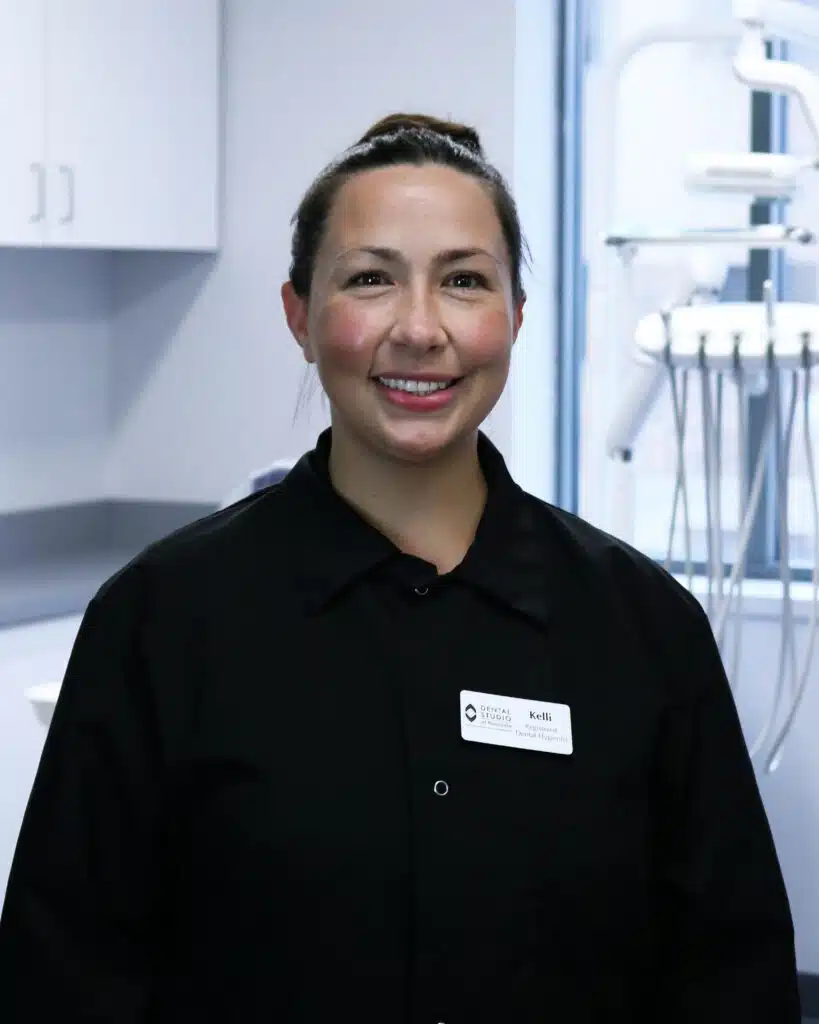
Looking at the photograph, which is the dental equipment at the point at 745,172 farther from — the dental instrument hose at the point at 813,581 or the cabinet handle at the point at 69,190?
the cabinet handle at the point at 69,190

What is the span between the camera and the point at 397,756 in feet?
3.67

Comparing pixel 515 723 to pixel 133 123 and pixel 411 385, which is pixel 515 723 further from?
pixel 133 123

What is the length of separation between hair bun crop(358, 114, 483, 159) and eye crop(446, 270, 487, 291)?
0.14 metres

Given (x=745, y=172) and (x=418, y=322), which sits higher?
(x=745, y=172)

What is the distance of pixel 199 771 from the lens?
1.12 metres

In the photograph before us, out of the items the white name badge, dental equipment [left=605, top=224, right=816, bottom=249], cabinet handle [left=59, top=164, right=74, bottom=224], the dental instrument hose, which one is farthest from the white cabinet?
the white name badge

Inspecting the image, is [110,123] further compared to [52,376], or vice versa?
[52,376]

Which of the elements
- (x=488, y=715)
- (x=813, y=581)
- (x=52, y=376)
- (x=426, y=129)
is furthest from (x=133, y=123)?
(x=488, y=715)

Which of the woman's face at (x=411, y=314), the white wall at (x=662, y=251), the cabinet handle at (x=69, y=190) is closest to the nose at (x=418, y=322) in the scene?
the woman's face at (x=411, y=314)

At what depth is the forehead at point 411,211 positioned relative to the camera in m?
1.17

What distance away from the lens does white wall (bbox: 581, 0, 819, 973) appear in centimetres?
273

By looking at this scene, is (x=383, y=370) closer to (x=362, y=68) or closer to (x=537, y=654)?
(x=537, y=654)

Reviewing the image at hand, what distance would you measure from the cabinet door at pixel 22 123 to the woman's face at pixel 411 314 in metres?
1.74

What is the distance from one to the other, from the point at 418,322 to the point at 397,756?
0.29 m
